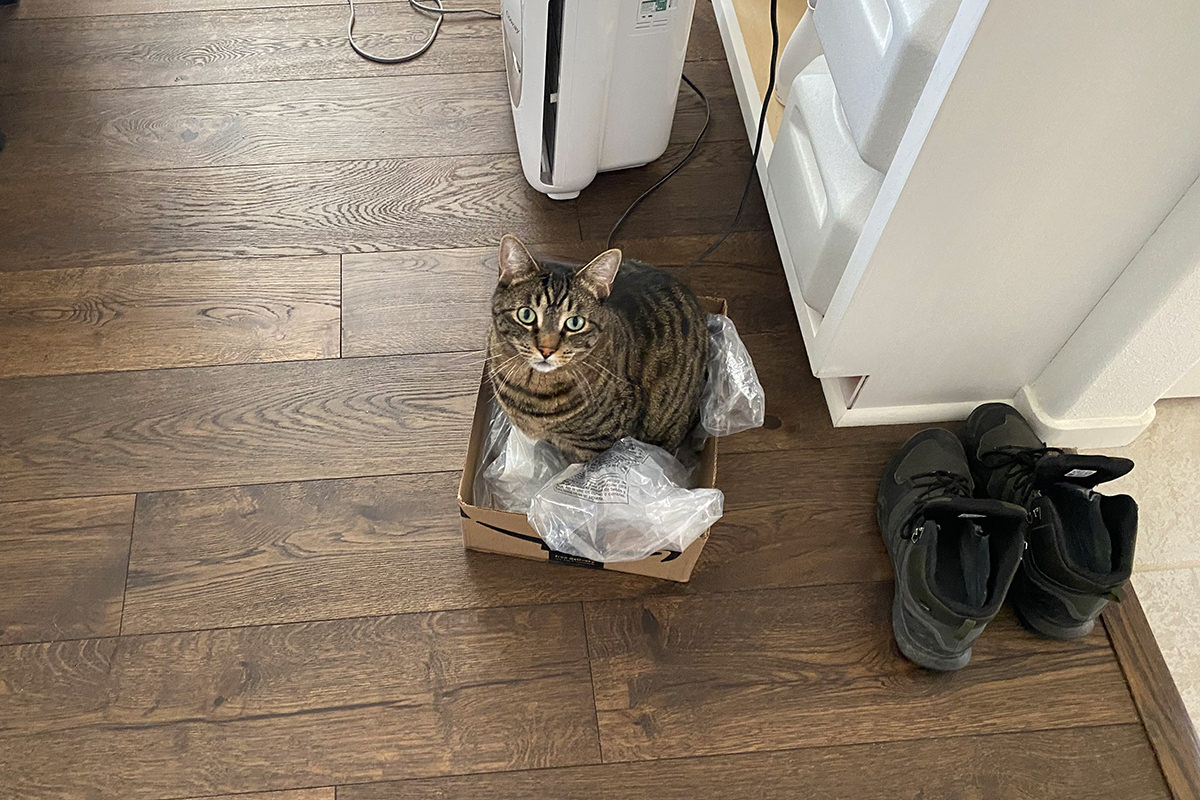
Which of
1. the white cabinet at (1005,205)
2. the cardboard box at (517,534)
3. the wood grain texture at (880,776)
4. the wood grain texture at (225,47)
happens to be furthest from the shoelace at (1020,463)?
the wood grain texture at (225,47)

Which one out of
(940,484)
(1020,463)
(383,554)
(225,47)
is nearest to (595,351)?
(383,554)

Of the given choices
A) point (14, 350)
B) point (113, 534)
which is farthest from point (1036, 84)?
point (14, 350)

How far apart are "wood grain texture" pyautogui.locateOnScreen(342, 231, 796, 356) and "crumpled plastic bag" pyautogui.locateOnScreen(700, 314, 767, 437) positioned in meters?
0.22

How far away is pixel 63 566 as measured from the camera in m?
1.27

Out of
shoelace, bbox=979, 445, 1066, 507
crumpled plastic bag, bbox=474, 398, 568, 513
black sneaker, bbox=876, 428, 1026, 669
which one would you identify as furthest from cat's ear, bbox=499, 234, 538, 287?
shoelace, bbox=979, 445, 1066, 507

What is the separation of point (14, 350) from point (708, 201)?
3.89 feet

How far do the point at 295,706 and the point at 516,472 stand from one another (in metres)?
0.41

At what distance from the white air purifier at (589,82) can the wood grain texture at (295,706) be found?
30.8 inches

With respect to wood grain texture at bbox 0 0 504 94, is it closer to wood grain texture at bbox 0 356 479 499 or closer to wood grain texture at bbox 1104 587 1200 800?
wood grain texture at bbox 0 356 479 499

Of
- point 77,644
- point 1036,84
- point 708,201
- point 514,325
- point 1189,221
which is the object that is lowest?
point 77,644

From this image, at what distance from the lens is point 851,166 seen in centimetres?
129

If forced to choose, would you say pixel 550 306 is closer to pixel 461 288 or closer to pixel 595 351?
pixel 595 351

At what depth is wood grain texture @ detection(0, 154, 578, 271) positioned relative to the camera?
158 centimetres

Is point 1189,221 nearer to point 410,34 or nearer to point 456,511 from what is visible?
point 456,511
